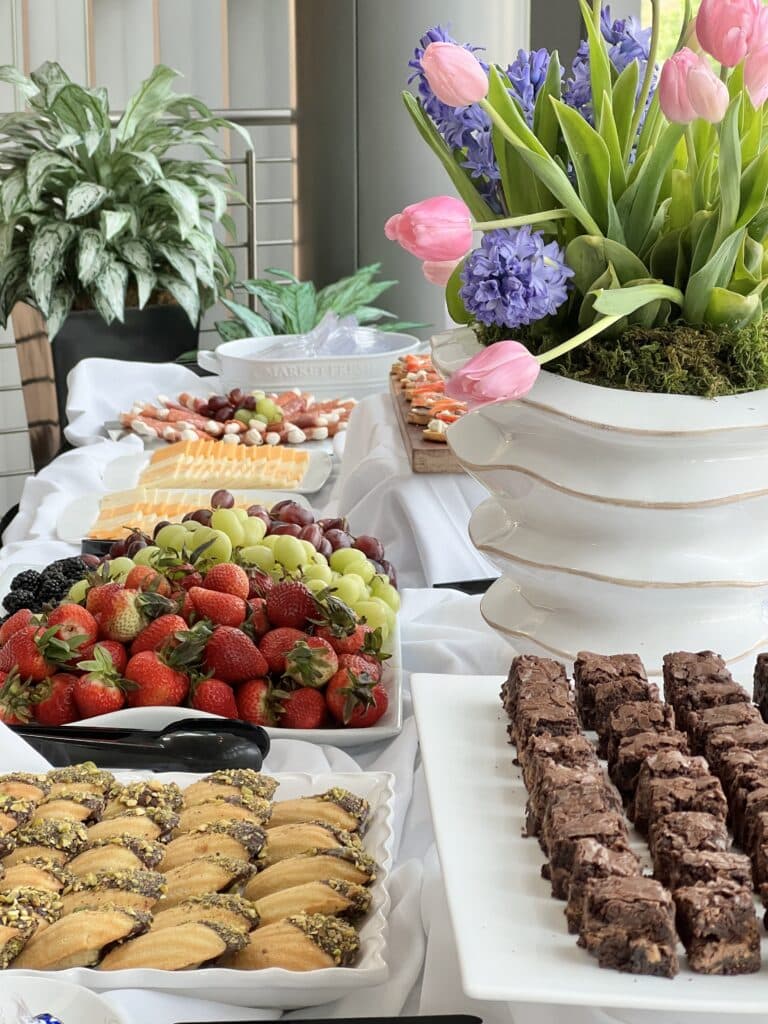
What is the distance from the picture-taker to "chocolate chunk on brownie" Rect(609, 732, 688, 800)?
61cm

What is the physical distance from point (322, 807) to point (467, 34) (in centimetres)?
290

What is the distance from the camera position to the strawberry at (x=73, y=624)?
934mm

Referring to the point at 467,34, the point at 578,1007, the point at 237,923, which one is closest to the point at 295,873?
the point at 237,923

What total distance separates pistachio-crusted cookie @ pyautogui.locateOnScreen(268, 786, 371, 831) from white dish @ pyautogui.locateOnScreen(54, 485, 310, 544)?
873 millimetres

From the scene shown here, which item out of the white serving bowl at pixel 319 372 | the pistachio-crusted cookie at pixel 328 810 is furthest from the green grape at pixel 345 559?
the white serving bowl at pixel 319 372

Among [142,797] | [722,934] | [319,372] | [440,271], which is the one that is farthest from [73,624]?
[319,372]

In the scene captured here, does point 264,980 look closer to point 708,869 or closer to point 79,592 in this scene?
point 708,869

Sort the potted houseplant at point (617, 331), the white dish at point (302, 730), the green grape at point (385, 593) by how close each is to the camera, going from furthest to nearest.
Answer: the green grape at point (385, 593) < the white dish at point (302, 730) < the potted houseplant at point (617, 331)

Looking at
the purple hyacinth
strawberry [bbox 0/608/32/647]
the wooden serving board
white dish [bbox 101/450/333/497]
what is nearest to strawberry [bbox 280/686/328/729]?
strawberry [bbox 0/608/32/647]

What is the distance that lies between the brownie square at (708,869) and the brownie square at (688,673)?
184mm

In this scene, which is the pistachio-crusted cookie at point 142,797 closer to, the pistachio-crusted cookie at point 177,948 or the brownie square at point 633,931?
the pistachio-crusted cookie at point 177,948

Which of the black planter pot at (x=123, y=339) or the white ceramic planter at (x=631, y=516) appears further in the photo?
the black planter pot at (x=123, y=339)

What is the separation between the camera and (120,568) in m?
1.06

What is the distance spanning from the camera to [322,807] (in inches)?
28.7
